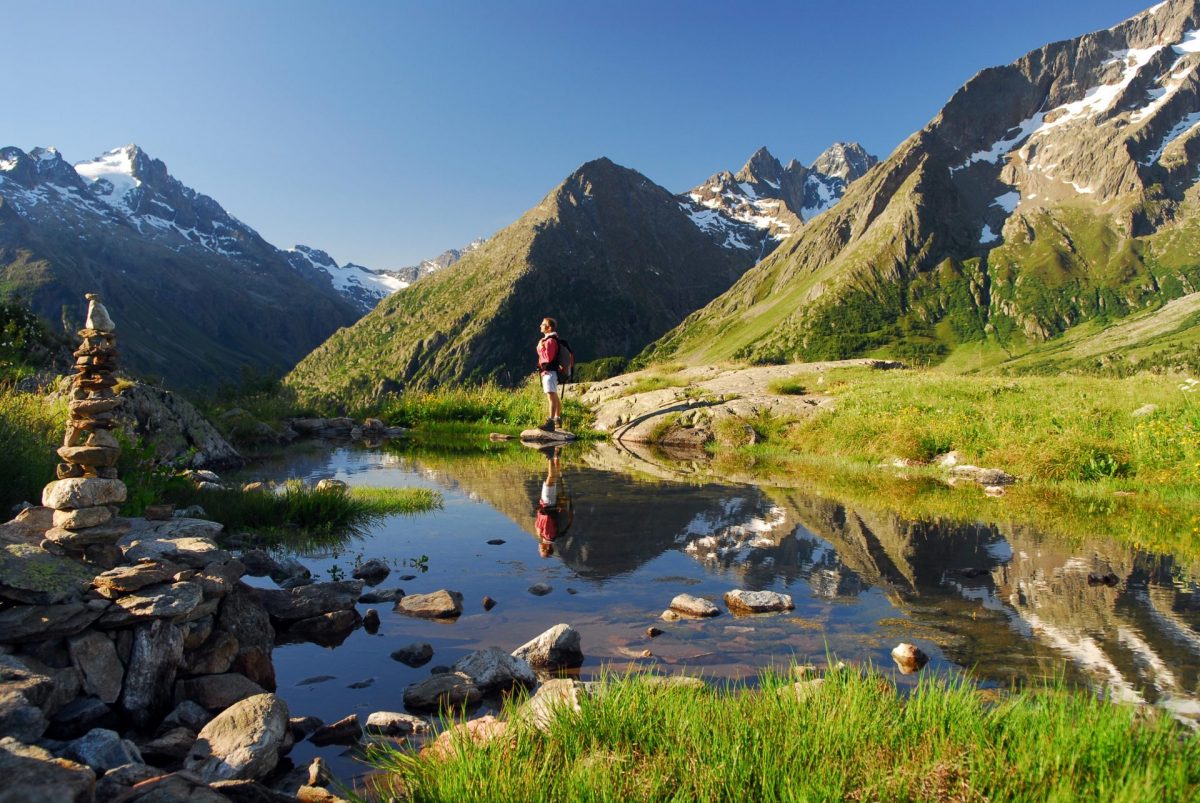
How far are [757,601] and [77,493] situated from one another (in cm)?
649

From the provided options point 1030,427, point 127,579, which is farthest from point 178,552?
point 1030,427

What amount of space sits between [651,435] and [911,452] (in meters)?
9.84

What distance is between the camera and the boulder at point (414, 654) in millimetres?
6230

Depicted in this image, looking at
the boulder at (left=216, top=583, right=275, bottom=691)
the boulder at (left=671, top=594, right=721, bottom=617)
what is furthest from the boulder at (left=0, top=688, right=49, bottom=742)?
the boulder at (left=671, top=594, right=721, bottom=617)

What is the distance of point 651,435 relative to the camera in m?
25.8

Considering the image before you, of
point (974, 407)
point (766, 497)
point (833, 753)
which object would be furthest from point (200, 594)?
point (974, 407)

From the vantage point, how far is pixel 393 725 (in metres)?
4.94

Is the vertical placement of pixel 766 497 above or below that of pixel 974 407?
below

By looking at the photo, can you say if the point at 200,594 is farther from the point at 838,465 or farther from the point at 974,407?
the point at 974,407

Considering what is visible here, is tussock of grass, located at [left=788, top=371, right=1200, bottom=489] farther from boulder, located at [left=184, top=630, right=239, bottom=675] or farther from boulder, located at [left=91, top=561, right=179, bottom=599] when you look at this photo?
boulder, located at [left=91, top=561, right=179, bottom=599]

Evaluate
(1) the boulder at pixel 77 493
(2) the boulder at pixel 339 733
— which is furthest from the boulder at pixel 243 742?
(1) the boulder at pixel 77 493

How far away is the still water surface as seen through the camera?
583 cm

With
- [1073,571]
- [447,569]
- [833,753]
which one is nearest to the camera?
[833,753]

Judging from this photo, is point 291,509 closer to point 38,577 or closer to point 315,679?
point 315,679
